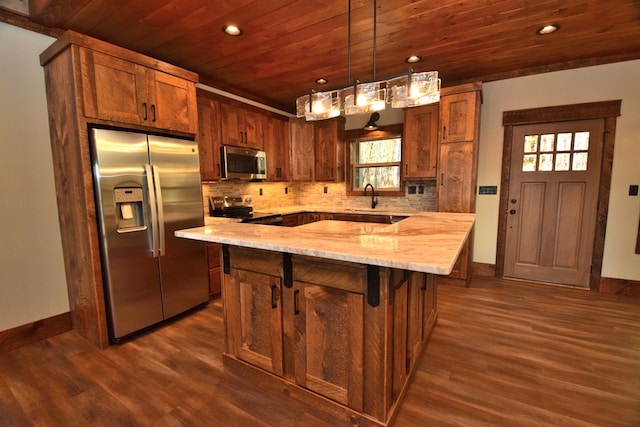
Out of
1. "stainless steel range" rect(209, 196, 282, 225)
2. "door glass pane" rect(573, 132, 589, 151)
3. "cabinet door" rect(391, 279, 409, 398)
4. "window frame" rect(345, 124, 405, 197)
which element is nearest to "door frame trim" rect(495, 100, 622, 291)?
"door glass pane" rect(573, 132, 589, 151)

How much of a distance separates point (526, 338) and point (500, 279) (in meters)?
1.55

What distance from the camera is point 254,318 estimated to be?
1.85m

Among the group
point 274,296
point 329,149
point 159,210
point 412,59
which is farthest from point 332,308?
point 329,149

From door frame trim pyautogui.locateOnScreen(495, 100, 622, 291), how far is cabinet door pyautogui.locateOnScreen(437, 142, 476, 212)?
1.95ft

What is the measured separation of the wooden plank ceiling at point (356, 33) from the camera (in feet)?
6.95

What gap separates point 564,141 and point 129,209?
4663 millimetres

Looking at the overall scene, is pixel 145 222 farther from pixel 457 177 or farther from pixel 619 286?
pixel 619 286

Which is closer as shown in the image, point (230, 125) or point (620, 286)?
point (620, 286)

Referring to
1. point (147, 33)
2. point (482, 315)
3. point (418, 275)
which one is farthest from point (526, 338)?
point (147, 33)

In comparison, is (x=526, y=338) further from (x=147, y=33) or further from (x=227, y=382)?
(x=147, y=33)

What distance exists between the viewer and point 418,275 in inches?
75.5

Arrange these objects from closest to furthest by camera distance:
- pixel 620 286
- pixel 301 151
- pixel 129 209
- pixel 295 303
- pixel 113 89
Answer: pixel 295 303, pixel 113 89, pixel 129 209, pixel 620 286, pixel 301 151

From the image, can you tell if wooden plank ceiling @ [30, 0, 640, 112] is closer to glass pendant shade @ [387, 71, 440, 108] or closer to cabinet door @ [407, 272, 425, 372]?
glass pendant shade @ [387, 71, 440, 108]

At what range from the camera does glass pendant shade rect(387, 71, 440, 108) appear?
1811 mm
